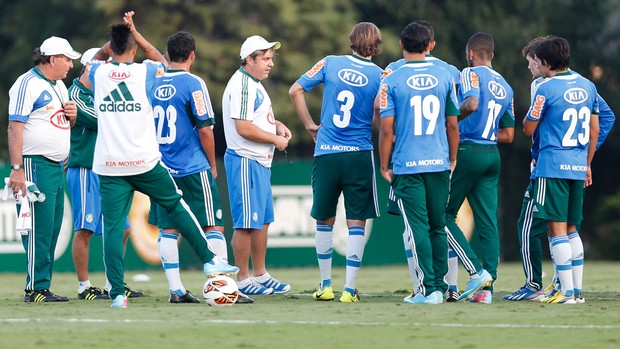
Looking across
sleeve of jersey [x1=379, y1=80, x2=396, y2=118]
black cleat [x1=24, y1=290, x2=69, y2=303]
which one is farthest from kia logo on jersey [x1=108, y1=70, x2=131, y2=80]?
black cleat [x1=24, y1=290, x2=69, y2=303]

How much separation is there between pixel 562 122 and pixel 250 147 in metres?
3.02

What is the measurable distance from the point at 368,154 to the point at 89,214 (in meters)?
2.82

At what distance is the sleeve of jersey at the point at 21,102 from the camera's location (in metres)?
11.9

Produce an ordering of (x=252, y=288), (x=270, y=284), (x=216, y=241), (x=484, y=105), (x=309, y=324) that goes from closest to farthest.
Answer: (x=309, y=324), (x=484, y=105), (x=216, y=241), (x=252, y=288), (x=270, y=284)

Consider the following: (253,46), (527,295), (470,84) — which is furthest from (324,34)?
(470,84)

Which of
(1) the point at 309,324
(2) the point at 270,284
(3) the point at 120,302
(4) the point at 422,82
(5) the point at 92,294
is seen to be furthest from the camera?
(2) the point at 270,284

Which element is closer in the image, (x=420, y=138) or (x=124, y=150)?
(x=124, y=150)

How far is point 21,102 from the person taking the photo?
39.1ft

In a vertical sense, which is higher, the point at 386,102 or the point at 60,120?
the point at 386,102

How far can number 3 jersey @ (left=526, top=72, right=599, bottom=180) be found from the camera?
11891 mm

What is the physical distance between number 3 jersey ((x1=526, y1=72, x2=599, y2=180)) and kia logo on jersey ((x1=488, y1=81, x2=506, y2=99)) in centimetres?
30

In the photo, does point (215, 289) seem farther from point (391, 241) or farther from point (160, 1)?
point (160, 1)

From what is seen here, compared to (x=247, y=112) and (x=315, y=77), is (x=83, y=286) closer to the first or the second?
(x=247, y=112)

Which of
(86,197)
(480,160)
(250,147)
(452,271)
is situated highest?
(250,147)
